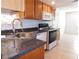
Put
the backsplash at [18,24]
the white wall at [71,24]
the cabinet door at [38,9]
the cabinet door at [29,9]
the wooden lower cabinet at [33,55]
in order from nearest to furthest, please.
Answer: the wooden lower cabinet at [33,55]
the backsplash at [18,24]
the cabinet door at [29,9]
the cabinet door at [38,9]
the white wall at [71,24]

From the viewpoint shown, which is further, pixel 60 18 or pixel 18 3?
pixel 60 18

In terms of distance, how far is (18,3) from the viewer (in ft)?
7.44

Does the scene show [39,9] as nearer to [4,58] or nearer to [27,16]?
[27,16]

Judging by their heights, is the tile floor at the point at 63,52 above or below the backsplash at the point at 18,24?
below

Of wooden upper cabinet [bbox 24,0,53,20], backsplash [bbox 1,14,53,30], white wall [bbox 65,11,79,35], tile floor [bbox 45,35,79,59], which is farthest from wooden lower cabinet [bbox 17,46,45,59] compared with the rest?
white wall [bbox 65,11,79,35]

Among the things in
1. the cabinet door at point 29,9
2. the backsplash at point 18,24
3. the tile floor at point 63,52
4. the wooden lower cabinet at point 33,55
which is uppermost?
the cabinet door at point 29,9

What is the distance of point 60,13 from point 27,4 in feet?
21.5

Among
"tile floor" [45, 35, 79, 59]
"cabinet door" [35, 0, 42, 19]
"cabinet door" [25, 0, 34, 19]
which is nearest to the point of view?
"cabinet door" [25, 0, 34, 19]

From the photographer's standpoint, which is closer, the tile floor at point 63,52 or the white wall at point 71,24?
the tile floor at point 63,52

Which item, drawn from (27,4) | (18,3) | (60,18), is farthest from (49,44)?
(60,18)

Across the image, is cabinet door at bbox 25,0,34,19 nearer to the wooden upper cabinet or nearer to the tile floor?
the wooden upper cabinet

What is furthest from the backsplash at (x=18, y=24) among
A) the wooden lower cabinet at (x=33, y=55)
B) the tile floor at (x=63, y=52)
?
the wooden lower cabinet at (x=33, y=55)

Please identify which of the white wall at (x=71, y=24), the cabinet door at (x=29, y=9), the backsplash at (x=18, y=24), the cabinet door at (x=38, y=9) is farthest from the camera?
the white wall at (x=71, y=24)

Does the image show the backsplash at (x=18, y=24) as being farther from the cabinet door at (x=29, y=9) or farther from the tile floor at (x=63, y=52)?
the tile floor at (x=63, y=52)
